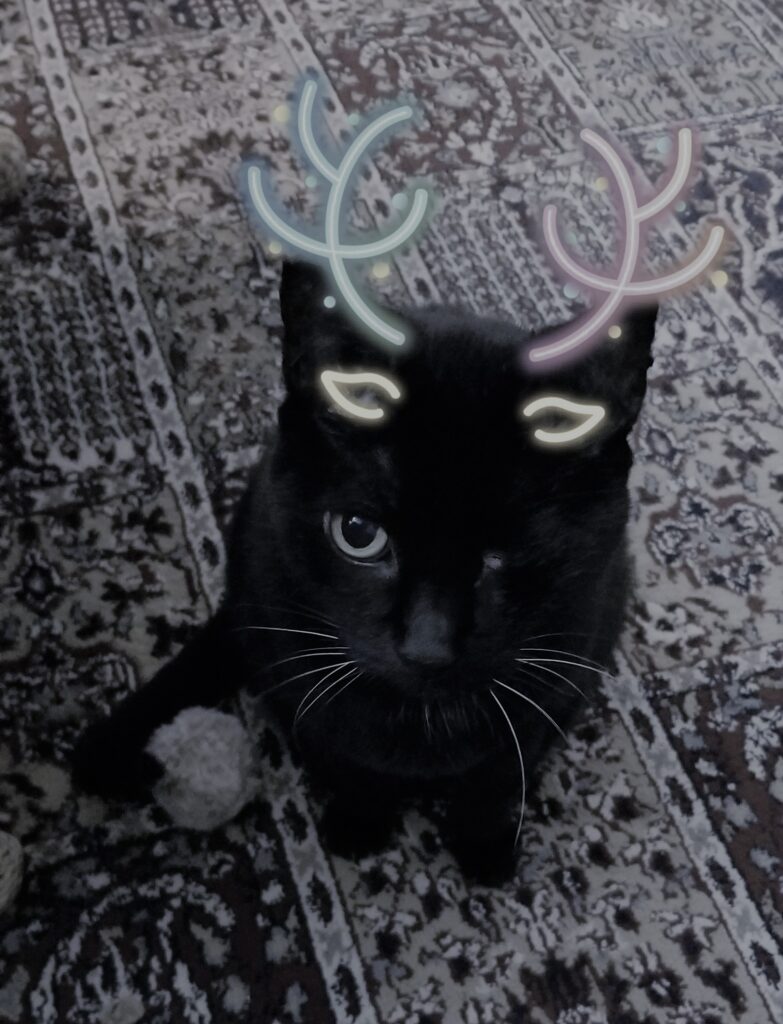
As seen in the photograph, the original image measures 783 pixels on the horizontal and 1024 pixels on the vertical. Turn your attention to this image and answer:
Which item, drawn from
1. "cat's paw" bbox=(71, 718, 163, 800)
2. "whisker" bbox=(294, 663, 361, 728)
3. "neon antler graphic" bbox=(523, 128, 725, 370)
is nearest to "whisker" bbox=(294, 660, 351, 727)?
"whisker" bbox=(294, 663, 361, 728)

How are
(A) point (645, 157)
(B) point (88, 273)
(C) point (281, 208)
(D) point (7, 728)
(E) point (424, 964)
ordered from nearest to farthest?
(C) point (281, 208) → (E) point (424, 964) → (D) point (7, 728) → (B) point (88, 273) → (A) point (645, 157)

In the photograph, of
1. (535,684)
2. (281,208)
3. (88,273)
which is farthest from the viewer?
(88,273)

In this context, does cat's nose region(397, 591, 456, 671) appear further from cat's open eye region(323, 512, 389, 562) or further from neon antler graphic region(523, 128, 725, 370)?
neon antler graphic region(523, 128, 725, 370)

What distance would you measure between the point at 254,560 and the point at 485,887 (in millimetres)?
410

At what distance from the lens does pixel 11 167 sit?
1.49 metres

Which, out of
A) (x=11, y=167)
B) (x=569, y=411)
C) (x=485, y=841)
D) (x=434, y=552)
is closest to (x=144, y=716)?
(x=485, y=841)

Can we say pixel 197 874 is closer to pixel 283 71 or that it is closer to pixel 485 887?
pixel 485 887

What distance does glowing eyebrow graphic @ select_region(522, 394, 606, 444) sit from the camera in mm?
674

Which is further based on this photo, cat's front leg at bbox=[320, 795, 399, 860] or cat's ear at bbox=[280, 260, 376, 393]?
cat's front leg at bbox=[320, 795, 399, 860]

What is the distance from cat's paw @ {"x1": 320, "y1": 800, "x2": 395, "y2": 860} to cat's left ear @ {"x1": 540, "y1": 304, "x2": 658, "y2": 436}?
1.58 ft

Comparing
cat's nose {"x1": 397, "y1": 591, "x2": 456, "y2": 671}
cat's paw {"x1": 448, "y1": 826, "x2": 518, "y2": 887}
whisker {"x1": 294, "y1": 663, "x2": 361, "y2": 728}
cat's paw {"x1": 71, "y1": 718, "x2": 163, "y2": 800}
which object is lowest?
cat's paw {"x1": 448, "y1": 826, "x2": 518, "y2": 887}

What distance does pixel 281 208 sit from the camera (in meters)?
0.62

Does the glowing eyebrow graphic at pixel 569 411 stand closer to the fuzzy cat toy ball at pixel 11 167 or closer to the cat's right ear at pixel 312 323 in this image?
the cat's right ear at pixel 312 323

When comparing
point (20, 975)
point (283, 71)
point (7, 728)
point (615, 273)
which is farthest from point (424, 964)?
point (283, 71)
